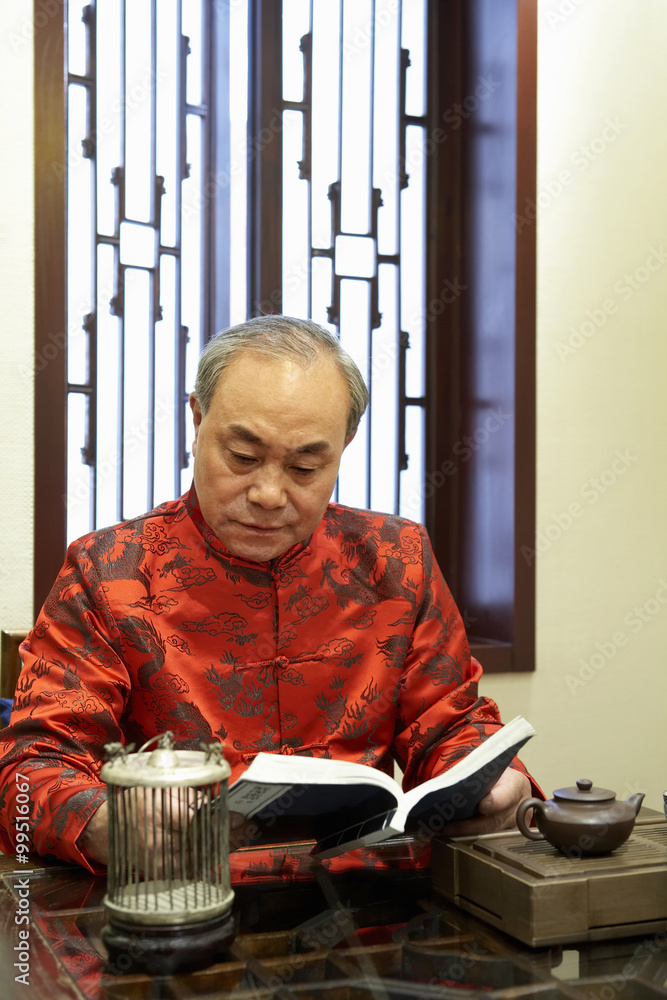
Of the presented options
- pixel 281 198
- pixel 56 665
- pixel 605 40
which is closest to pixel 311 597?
pixel 56 665

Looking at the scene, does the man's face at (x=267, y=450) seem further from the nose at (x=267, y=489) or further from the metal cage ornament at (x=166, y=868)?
the metal cage ornament at (x=166, y=868)

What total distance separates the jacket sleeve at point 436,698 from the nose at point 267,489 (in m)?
0.42

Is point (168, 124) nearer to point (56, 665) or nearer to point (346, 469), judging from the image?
point (346, 469)

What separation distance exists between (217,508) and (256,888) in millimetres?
708

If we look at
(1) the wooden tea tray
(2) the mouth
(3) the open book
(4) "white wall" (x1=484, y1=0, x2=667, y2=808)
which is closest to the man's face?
(2) the mouth

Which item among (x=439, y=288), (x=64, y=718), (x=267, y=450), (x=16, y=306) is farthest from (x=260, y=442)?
(x=439, y=288)

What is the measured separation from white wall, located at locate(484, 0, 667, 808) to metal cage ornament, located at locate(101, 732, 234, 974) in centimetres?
214

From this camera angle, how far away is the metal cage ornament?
1.04 m

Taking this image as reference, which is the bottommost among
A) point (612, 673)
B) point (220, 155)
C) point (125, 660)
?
point (612, 673)

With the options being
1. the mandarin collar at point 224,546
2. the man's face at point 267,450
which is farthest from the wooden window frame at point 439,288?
the man's face at point 267,450

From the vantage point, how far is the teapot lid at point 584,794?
1.21 meters

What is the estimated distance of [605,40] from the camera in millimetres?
3258

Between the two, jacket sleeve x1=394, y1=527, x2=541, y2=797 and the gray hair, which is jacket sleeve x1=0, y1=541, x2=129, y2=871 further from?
jacket sleeve x1=394, y1=527, x2=541, y2=797

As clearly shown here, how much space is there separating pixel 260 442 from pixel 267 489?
81 millimetres
